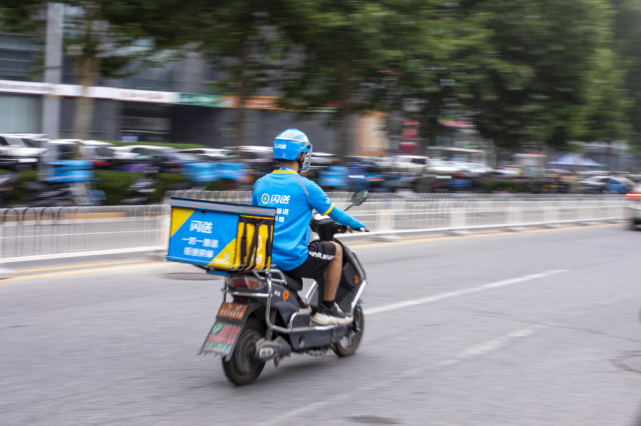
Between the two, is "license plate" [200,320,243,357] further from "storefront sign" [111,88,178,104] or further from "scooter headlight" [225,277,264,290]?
"storefront sign" [111,88,178,104]

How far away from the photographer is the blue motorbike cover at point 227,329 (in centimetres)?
456

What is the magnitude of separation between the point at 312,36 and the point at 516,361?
1801 cm

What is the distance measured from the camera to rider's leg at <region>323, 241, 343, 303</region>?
5.29 metres

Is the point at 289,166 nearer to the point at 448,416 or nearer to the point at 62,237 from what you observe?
the point at 448,416

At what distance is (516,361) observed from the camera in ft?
19.0

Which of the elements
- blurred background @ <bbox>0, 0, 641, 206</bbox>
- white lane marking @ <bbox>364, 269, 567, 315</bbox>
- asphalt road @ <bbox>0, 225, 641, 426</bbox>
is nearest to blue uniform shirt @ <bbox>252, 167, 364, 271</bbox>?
asphalt road @ <bbox>0, 225, 641, 426</bbox>

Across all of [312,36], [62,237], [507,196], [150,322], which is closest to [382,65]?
[312,36]

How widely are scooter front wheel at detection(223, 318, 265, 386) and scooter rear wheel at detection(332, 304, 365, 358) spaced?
102 centimetres

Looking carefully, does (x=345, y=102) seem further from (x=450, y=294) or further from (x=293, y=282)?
(x=293, y=282)

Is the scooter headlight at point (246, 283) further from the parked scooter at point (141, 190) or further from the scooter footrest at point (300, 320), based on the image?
the parked scooter at point (141, 190)

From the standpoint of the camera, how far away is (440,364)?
5625mm

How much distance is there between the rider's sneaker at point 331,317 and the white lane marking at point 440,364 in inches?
→ 22.6

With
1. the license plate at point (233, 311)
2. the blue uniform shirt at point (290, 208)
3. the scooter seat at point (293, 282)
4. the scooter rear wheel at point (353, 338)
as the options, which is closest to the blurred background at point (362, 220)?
the scooter rear wheel at point (353, 338)

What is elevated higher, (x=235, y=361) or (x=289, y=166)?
(x=289, y=166)
